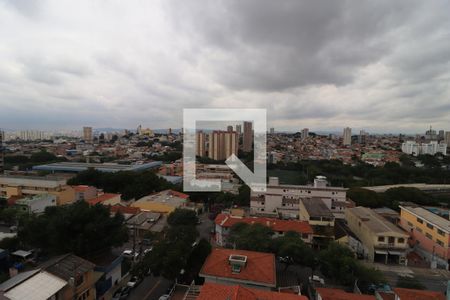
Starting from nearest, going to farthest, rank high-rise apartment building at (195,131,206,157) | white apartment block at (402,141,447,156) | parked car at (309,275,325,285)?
parked car at (309,275,325,285)
high-rise apartment building at (195,131,206,157)
white apartment block at (402,141,447,156)

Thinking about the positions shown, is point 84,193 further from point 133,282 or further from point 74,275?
point 74,275

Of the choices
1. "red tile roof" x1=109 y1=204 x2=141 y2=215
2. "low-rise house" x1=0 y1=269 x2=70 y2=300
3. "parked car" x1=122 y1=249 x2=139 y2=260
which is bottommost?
"parked car" x1=122 y1=249 x2=139 y2=260

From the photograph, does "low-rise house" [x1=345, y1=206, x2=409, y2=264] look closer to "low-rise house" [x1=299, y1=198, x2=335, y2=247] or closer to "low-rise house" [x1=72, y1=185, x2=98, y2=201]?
"low-rise house" [x1=299, y1=198, x2=335, y2=247]

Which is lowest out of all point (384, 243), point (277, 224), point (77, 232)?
point (384, 243)

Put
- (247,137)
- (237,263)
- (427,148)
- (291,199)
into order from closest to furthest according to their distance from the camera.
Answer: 1. (237,263)
2. (291,199)
3. (247,137)
4. (427,148)

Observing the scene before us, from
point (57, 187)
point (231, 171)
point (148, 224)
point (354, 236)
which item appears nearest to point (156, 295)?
point (148, 224)

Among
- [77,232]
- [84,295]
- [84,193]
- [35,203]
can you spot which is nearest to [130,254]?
[77,232]

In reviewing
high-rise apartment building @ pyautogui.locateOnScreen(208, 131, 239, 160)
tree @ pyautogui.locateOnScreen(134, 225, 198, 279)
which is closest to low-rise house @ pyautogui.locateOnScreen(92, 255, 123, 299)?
tree @ pyautogui.locateOnScreen(134, 225, 198, 279)
